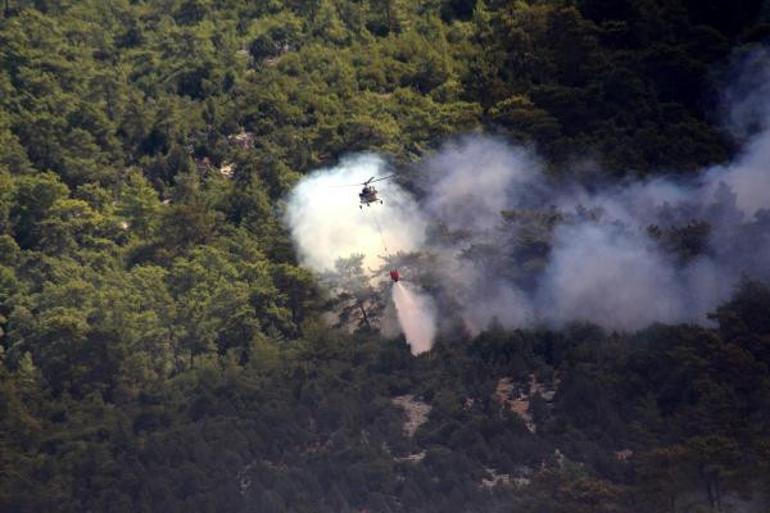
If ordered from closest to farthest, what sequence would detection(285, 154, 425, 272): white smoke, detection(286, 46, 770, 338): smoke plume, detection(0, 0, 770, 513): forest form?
detection(0, 0, 770, 513): forest
detection(286, 46, 770, 338): smoke plume
detection(285, 154, 425, 272): white smoke

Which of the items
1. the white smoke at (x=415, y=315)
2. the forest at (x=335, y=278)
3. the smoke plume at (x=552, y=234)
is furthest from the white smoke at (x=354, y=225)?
the white smoke at (x=415, y=315)

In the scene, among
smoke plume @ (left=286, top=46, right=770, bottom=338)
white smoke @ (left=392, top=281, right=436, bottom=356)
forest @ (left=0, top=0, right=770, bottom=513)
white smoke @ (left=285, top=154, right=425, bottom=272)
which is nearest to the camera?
forest @ (left=0, top=0, right=770, bottom=513)

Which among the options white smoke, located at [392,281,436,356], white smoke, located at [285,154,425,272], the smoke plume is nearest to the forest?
the smoke plume

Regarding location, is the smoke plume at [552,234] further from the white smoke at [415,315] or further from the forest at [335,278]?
the forest at [335,278]

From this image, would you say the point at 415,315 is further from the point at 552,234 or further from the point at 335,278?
the point at 552,234

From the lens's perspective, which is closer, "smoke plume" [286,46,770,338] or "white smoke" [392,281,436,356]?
"smoke plume" [286,46,770,338]

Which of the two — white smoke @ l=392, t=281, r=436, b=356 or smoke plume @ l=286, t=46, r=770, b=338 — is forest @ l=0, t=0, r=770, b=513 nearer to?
smoke plume @ l=286, t=46, r=770, b=338

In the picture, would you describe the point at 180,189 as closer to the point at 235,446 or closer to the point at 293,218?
the point at 293,218
